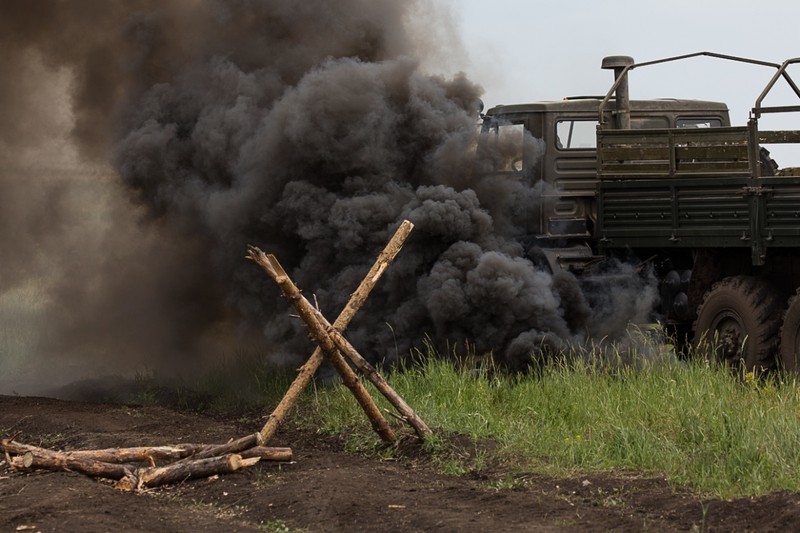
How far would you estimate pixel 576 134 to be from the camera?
14656 mm

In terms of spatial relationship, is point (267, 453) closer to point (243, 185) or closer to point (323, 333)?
point (323, 333)

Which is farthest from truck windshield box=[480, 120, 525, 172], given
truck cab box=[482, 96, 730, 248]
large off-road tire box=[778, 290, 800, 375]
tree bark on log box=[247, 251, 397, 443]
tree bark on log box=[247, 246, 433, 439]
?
tree bark on log box=[247, 246, 433, 439]

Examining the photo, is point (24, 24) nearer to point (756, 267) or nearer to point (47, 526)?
point (756, 267)

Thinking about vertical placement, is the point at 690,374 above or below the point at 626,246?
below

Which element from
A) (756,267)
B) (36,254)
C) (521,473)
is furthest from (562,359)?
(36,254)

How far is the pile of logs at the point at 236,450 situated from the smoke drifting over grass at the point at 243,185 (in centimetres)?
331

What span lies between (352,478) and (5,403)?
6.33 metres

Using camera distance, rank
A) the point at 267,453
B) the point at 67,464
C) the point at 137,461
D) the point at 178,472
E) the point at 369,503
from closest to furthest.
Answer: the point at 369,503 < the point at 178,472 < the point at 67,464 < the point at 137,461 < the point at 267,453

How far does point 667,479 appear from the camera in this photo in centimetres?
852

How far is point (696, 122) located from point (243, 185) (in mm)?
5080

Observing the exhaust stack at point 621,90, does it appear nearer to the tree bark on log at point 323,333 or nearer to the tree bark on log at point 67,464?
the tree bark on log at point 323,333

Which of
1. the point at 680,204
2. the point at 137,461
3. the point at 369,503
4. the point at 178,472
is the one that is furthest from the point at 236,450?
the point at 680,204

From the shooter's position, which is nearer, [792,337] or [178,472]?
[178,472]

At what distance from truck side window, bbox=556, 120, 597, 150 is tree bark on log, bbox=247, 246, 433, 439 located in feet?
17.4
